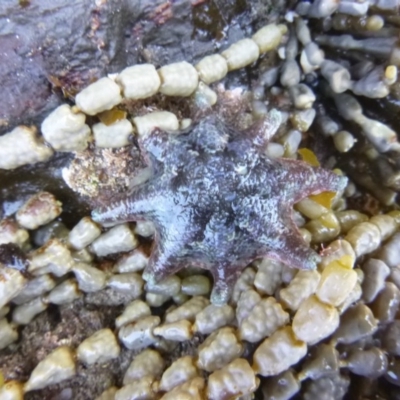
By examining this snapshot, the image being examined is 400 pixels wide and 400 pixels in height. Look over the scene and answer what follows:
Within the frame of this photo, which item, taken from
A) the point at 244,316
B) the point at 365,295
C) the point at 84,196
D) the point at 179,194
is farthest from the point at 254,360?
the point at 84,196

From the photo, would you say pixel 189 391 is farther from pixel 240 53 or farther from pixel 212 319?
pixel 240 53

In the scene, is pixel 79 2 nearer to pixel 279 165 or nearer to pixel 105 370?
pixel 279 165

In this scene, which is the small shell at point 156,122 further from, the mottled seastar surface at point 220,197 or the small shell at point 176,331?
the small shell at point 176,331

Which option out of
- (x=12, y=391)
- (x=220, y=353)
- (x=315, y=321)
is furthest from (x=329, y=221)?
(x=12, y=391)

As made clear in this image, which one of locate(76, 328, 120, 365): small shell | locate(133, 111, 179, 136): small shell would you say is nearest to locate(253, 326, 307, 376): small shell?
locate(76, 328, 120, 365): small shell

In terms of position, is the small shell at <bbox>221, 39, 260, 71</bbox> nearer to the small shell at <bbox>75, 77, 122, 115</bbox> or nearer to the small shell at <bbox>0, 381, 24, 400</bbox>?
the small shell at <bbox>75, 77, 122, 115</bbox>
